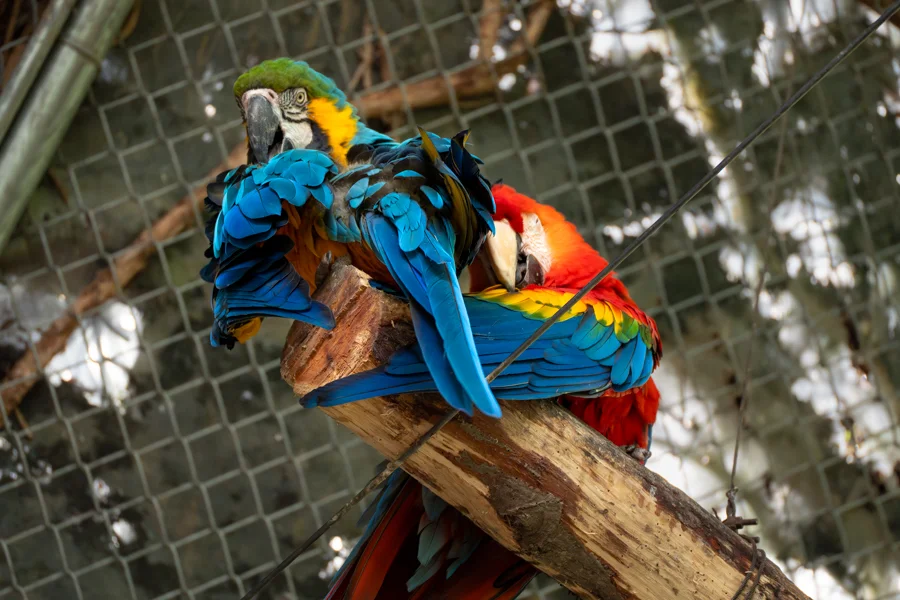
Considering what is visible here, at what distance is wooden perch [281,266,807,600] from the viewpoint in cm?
58

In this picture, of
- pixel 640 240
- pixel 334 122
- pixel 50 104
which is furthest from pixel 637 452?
pixel 50 104

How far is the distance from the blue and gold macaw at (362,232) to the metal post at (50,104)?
1.79 ft

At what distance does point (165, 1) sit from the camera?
1197mm

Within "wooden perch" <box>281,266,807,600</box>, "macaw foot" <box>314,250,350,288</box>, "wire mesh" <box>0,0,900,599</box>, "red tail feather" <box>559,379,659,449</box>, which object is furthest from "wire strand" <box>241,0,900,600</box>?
"wire mesh" <box>0,0,900,599</box>

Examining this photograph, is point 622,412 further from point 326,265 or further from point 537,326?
point 326,265

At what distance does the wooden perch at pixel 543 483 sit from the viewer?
1.90 ft

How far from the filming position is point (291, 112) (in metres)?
0.76

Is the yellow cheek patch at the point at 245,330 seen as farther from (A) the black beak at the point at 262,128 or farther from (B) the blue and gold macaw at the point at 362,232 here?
(A) the black beak at the point at 262,128

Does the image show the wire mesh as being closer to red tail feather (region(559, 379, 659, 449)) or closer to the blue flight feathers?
red tail feather (region(559, 379, 659, 449))

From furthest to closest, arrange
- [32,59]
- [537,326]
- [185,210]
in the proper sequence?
1. [185,210]
2. [32,59]
3. [537,326]

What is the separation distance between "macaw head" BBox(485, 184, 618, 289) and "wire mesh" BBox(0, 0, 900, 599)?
0.34m

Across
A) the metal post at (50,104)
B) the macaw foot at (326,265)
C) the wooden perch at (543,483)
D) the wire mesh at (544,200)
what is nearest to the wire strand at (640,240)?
the wooden perch at (543,483)

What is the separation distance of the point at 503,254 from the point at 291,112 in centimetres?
25

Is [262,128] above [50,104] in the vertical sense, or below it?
below
